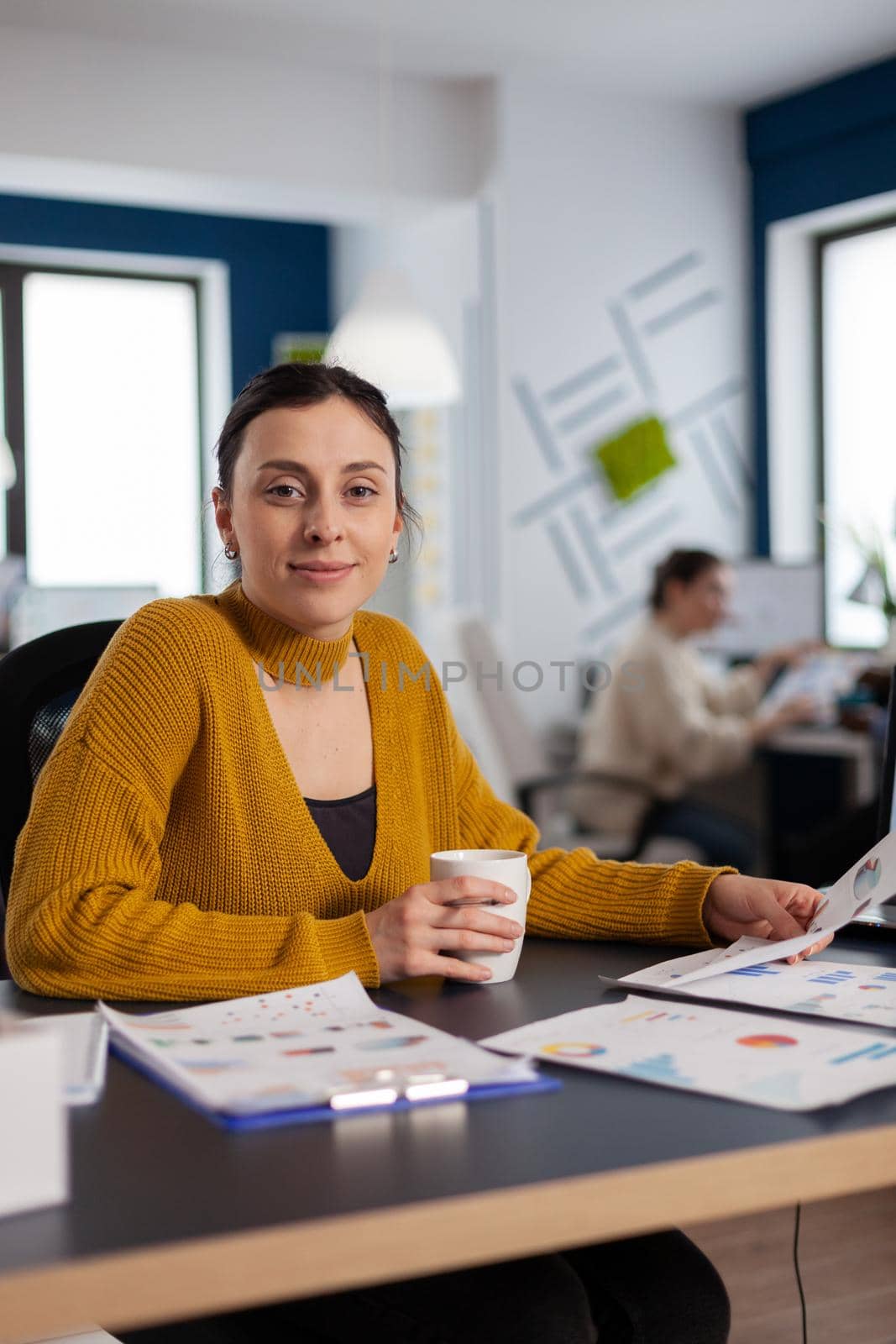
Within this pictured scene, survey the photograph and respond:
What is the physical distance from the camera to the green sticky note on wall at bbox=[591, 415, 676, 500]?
5.71 meters

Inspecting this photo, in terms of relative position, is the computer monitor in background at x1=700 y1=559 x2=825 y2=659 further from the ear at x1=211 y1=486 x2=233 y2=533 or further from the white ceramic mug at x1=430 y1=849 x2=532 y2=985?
the white ceramic mug at x1=430 y1=849 x2=532 y2=985

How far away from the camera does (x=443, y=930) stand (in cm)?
115

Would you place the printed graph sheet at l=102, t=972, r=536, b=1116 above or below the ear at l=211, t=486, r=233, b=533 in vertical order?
below

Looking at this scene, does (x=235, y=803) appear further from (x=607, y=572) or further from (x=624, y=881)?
(x=607, y=572)

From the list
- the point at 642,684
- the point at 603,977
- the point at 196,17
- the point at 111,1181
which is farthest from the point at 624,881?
the point at 196,17

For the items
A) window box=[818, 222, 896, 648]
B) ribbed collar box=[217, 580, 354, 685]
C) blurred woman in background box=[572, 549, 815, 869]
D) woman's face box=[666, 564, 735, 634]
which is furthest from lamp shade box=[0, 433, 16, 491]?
ribbed collar box=[217, 580, 354, 685]

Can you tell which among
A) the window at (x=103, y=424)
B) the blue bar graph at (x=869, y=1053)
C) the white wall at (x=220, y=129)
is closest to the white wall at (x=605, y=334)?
the white wall at (x=220, y=129)

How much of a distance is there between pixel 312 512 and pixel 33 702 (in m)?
0.34

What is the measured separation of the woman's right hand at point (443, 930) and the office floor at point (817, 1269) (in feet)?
3.87

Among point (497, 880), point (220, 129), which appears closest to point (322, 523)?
point (497, 880)

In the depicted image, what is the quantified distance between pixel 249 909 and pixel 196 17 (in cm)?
425

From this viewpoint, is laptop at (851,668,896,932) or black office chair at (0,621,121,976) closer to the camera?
laptop at (851,668,896,932)

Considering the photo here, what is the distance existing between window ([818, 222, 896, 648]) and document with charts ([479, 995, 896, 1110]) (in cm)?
486

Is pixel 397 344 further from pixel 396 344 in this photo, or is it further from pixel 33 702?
pixel 33 702
